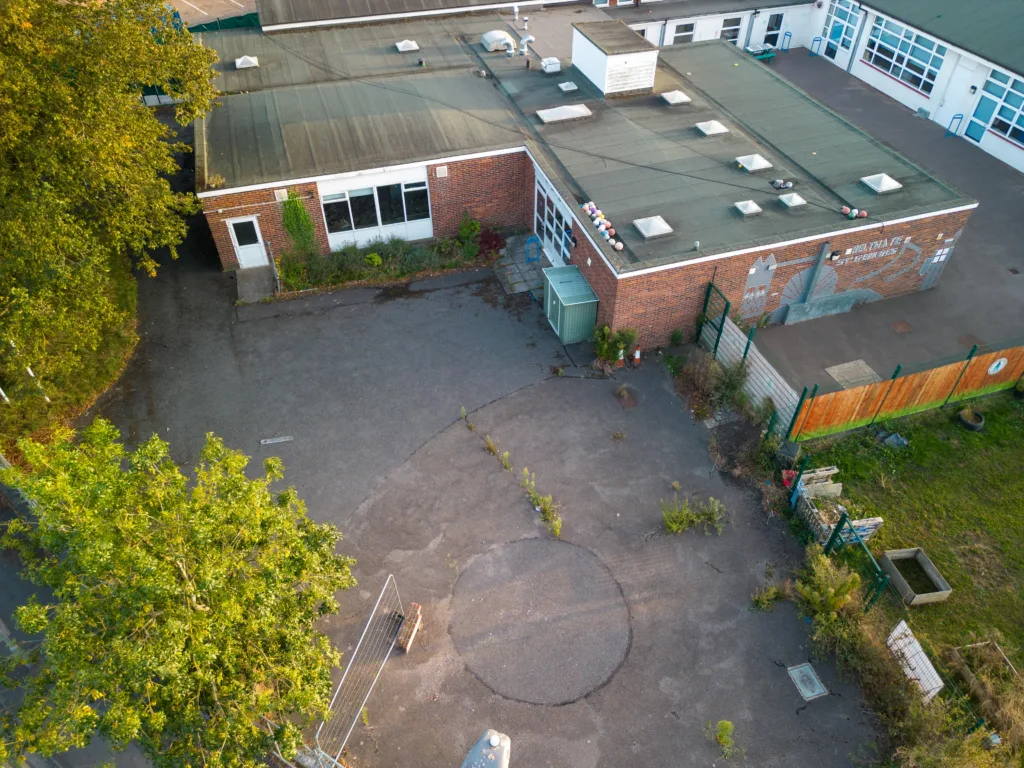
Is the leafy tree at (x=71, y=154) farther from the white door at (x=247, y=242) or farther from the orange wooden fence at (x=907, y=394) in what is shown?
the orange wooden fence at (x=907, y=394)

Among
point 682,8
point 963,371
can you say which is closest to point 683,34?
point 682,8

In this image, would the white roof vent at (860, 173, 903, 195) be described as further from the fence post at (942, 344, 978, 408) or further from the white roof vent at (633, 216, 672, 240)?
the white roof vent at (633, 216, 672, 240)

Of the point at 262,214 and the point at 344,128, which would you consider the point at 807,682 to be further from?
the point at 344,128

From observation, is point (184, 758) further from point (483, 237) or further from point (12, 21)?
point (483, 237)

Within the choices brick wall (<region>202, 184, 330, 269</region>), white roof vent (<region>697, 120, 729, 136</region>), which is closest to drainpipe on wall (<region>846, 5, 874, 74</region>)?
white roof vent (<region>697, 120, 729, 136</region>)

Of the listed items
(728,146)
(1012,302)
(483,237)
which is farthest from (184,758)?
(1012,302)
